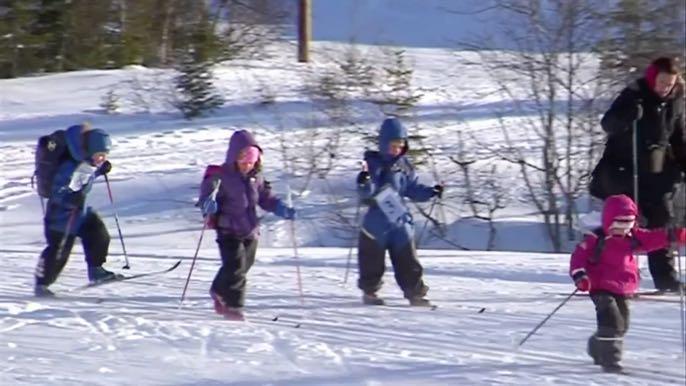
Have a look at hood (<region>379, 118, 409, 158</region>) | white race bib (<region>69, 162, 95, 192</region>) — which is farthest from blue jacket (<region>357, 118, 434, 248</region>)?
white race bib (<region>69, 162, 95, 192</region>)

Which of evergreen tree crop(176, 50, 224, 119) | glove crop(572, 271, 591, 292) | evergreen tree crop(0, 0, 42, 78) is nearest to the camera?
glove crop(572, 271, 591, 292)

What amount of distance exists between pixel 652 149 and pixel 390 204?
6.31ft

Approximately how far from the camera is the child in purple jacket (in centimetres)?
954

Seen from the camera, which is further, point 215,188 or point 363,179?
point 363,179

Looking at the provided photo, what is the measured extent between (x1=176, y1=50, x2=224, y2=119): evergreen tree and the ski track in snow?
1345cm

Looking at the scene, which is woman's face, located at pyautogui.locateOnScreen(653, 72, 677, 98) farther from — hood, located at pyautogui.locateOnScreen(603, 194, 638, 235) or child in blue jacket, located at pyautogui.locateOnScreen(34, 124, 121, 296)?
child in blue jacket, located at pyautogui.locateOnScreen(34, 124, 121, 296)

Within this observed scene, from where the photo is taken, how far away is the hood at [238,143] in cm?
943

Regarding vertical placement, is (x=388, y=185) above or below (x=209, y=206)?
above

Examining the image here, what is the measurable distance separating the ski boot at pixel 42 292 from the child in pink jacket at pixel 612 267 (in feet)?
14.2

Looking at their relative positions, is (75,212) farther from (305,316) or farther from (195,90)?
(195,90)

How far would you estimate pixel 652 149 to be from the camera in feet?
33.0

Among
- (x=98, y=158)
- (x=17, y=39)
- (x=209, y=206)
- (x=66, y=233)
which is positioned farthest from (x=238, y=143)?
(x=17, y=39)

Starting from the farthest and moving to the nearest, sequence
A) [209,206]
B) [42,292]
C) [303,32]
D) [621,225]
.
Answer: [303,32] < [42,292] < [209,206] < [621,225]

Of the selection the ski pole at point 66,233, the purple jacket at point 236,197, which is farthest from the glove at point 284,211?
the ski pole at point 66,233
